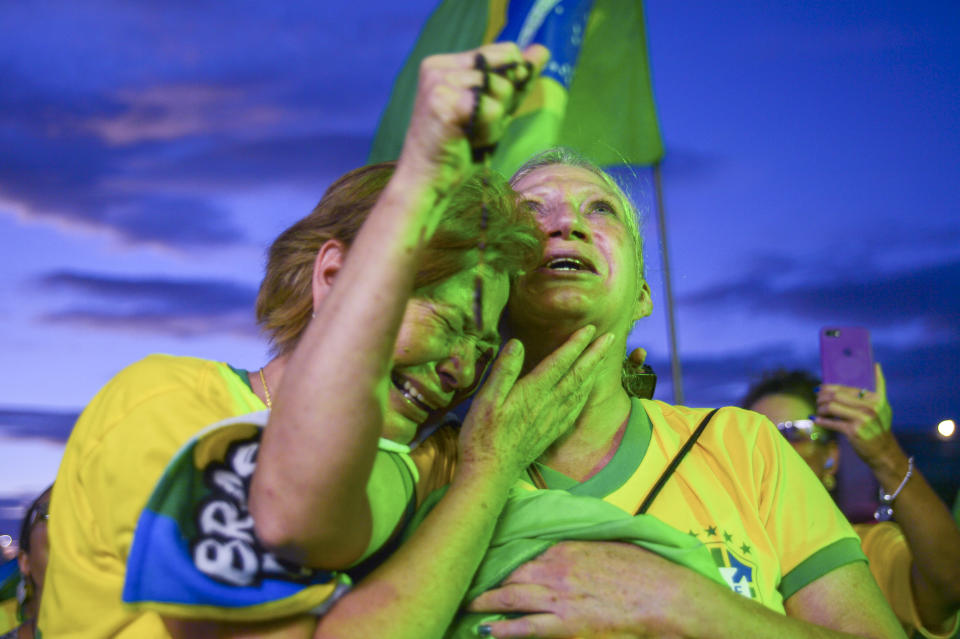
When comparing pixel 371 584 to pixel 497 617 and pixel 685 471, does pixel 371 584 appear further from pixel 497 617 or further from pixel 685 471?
pixel 685 471

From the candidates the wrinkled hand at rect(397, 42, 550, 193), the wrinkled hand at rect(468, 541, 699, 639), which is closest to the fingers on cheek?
the wrinkled hand at rect(468, 541, 699, 639)

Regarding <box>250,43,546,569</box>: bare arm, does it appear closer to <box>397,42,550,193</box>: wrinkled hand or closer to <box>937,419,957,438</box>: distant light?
<box>397,42,550,193</box>: wrinkled hand

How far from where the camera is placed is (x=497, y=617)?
1563mm

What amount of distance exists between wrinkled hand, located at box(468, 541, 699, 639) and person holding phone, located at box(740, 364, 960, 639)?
1562mm

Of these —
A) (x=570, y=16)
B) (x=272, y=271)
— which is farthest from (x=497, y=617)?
(x=570, y=16)

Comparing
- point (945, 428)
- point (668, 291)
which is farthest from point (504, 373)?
point (945, 428)

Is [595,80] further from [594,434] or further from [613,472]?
[613,472]

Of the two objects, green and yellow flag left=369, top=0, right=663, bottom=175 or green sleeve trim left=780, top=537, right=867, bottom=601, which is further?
green and yellow flag left=369, top=0, right=663, bottom=175

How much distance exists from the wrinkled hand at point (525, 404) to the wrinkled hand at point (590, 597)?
22 cm

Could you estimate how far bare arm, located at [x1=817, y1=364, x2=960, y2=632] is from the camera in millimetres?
2707

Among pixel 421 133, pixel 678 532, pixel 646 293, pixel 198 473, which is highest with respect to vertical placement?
pixel 646 293

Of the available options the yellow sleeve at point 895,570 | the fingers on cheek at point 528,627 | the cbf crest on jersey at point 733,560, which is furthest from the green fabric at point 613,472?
the yellow sleeve at point 895,570

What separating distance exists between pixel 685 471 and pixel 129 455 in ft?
4.01

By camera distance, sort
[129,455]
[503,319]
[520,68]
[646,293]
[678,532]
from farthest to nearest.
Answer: [646,293] → [503,319] → [678,532] → [129,455] → [520,68]
